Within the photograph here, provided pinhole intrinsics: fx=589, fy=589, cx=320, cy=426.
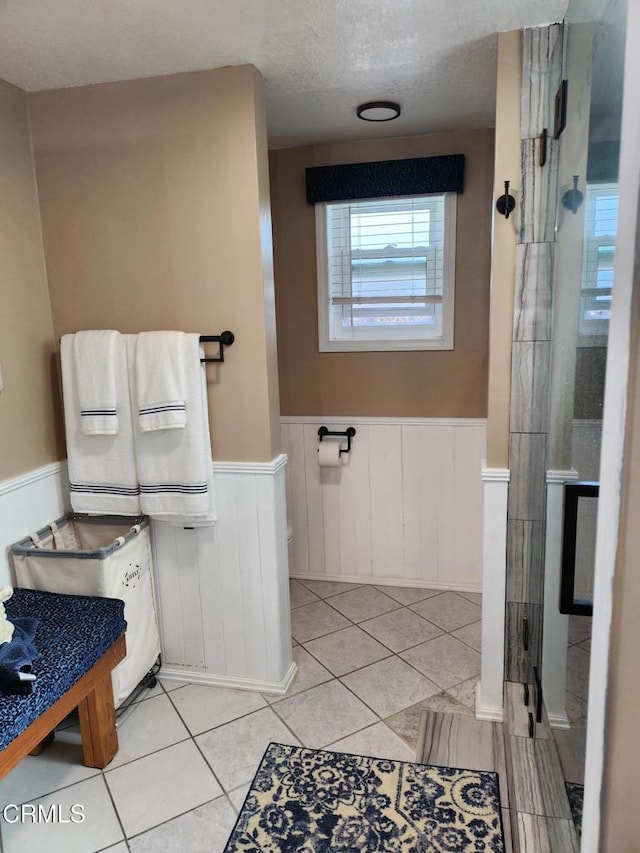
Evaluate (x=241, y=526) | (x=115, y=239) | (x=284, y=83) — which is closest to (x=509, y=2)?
(x=284, y=83)

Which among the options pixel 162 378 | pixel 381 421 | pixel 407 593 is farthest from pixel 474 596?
pixel 162 378

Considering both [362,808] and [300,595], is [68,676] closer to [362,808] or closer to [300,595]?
[362,808]

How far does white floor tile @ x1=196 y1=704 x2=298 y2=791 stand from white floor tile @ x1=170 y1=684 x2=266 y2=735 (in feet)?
0.14

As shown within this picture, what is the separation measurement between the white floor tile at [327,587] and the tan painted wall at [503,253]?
4.70 ft

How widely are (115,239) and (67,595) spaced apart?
4.22ft

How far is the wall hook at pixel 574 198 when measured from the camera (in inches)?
48.3

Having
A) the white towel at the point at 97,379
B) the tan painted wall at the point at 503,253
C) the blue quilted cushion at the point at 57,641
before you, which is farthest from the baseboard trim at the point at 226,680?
the tan painted wall at the point at 503,253

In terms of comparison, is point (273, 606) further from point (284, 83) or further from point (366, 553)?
point (284, 83)

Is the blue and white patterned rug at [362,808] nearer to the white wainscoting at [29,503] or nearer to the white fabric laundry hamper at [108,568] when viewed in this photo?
the white fabric laundry hamper at [108,568]

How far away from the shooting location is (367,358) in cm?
303

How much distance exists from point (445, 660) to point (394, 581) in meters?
0.72

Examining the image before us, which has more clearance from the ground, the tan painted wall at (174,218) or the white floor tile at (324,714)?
the tan painted wall at (174,218)

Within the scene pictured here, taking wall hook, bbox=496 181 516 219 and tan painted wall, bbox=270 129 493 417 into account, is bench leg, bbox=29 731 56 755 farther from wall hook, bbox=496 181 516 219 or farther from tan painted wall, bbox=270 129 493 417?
wall hook, bbox=496 181 516 219

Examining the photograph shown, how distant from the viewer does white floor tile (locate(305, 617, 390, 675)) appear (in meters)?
2.50
